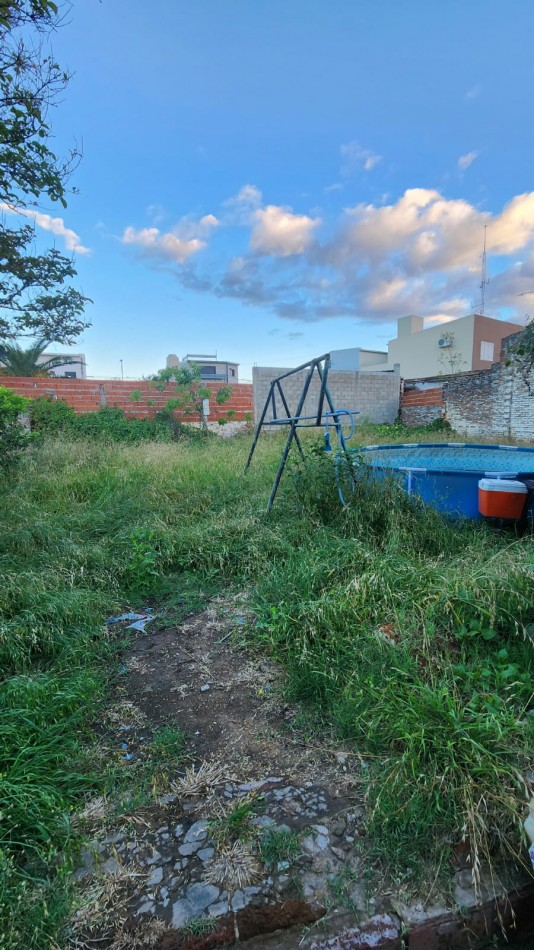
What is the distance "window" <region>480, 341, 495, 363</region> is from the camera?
20203mm

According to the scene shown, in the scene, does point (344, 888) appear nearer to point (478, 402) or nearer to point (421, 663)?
point (421, 663)

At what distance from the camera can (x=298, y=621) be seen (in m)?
2.21

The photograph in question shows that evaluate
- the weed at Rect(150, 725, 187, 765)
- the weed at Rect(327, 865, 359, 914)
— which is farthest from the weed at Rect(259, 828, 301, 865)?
the weed at Rect(150, 725, 187, 765)

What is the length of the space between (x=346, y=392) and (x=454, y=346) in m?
12.1

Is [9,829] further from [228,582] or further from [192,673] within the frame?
[228,582]

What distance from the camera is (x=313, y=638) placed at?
2090 mm

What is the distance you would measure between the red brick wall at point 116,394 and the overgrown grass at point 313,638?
5.39 m

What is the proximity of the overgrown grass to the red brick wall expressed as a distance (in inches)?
212

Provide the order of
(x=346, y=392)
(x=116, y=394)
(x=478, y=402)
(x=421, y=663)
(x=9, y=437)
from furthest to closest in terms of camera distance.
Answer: (x=346, y=392), (x=478, y=402), (x=116, y=394), (x=9, y=437), (x=421, y=663)

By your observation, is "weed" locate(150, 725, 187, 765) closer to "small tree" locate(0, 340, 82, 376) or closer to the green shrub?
the green shrub

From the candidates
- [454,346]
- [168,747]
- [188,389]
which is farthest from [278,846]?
[454,346]

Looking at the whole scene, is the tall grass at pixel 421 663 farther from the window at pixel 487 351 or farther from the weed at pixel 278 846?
the window at pixel 487 351

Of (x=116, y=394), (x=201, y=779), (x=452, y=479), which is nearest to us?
(x=201, y=779)

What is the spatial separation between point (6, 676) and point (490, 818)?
6.48 ft
